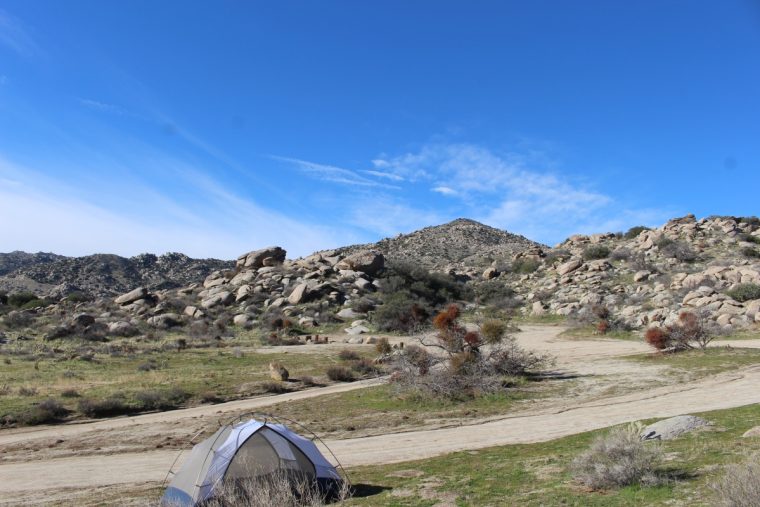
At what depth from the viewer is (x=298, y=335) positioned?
4744cm

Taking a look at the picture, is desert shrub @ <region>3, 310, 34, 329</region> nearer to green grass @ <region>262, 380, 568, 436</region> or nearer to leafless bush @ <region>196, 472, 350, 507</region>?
green grass @ <region>262, 380, 568, 436</region>

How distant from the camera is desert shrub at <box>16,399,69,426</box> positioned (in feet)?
70.4

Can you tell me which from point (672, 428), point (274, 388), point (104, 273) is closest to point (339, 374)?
point (274, 388)

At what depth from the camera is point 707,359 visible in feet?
87.6

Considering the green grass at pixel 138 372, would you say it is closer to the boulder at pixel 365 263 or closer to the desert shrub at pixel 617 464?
the desert shrub at pixel 617 464

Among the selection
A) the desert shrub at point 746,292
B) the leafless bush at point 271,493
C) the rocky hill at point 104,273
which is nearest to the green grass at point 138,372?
the leafless bush at point 271,493

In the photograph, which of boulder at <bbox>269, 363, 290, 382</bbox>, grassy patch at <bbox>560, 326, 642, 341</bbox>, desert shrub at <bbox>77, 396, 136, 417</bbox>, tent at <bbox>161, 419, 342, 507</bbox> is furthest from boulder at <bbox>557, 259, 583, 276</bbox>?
tent at <bbox>161, 419, 342, 507</bbox>

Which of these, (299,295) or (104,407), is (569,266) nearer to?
(299,295)

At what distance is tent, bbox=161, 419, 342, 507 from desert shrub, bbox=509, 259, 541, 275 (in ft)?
207

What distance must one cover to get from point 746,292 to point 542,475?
37.2 metres

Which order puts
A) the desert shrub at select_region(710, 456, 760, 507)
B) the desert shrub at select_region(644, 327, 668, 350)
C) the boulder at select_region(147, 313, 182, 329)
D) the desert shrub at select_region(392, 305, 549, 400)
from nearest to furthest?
the desert shrub at select_region(710, 456, 760, 507) → the desert shrub at select_region(392, 305, 549, 400) → the desert shrub at select_region(644, 327, 668, 350) → the boulder at select_region(147, 313, 182, 329)

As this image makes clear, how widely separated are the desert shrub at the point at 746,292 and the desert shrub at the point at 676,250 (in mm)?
16945

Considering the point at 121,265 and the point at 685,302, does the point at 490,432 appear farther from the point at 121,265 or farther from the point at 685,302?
the point at 121,265

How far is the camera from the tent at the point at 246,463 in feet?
36.8
